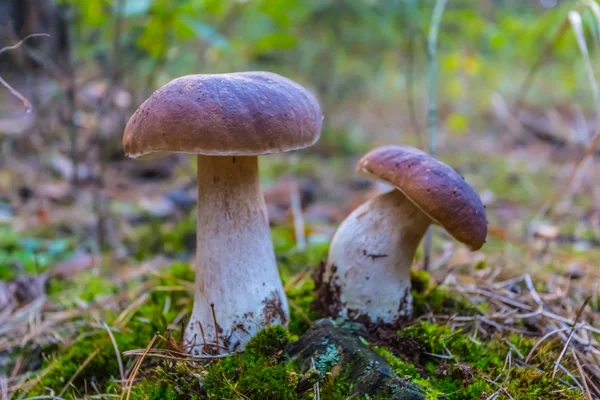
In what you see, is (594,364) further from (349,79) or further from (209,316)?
(349,79)

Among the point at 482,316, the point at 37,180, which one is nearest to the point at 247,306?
the point at 482,316

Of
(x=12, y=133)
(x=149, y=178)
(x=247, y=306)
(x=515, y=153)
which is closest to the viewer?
(x=247, y=306)

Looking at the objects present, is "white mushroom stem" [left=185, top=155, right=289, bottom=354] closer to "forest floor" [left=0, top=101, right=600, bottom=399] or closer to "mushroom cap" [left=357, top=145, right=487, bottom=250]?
"forest floor" [left=0, top=101, right=600, bottom=399]

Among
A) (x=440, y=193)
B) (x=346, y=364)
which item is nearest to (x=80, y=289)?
(x=346, y=364)

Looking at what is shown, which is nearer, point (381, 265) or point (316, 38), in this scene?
point (381, 265)

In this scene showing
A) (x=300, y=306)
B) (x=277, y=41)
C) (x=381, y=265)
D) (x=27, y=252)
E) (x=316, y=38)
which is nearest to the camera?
(x=381, y=265)

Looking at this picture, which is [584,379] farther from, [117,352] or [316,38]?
[316,38]

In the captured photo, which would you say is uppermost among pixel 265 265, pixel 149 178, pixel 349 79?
pixel 349 79

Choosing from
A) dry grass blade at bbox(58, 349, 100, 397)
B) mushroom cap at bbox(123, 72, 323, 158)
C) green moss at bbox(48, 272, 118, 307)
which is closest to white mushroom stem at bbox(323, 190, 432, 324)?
mushroom cap at bbox(123, 72, 323, 158)
